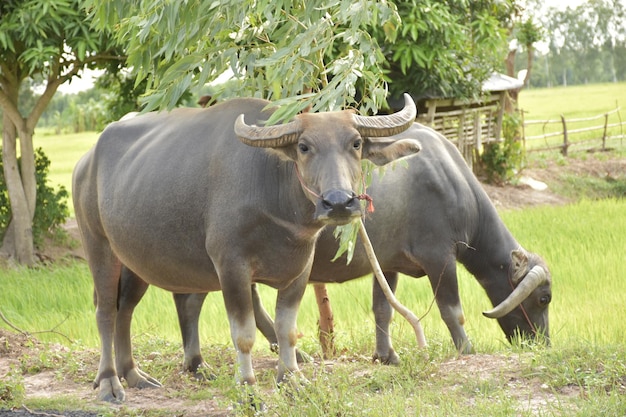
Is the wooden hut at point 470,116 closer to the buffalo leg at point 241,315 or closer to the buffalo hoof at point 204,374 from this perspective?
the buffalo hoof at point 204,374

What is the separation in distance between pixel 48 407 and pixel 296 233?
5.91 feet

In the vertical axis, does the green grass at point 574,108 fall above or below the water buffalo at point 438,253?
below

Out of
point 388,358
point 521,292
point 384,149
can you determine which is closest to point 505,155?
point 521,292

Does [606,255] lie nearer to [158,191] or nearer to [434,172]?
[434,172]

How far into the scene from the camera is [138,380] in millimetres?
5805

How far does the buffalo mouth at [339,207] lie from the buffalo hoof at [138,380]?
2166mm

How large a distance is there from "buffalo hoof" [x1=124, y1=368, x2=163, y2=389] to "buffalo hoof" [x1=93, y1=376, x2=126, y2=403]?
22cm

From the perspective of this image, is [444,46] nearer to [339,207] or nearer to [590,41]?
[339,207]

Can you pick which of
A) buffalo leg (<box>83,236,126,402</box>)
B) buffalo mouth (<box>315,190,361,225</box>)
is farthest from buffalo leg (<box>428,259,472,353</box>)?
buffalo mouth (<box>315,190,361,225</box>)

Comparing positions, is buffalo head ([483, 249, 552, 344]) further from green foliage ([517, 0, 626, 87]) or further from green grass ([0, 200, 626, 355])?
green foliage ([517, 0, 626, 87])

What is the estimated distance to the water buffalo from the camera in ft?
20.2

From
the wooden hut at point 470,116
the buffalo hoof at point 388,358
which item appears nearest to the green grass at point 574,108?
the wooden hut at point 470,116

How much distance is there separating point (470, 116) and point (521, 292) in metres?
13.5

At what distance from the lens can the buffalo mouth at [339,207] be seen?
4094mm
